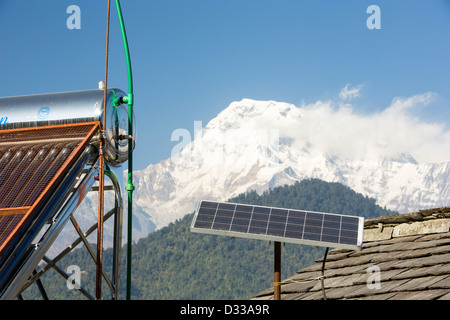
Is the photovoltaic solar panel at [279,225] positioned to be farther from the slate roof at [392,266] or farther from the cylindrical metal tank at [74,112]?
the cylindrical metal tank at [74,112]

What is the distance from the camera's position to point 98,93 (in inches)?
449

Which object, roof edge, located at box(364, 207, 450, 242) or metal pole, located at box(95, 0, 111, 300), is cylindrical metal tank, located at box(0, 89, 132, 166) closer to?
metal pole, located at box(95, 0, 111, 300)

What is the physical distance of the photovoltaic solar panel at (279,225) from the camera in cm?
866

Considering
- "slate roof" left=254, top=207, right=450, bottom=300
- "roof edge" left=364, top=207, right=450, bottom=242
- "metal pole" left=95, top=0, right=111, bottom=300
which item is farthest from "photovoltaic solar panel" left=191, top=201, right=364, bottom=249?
"roof edge" left=364, top=207, right=450, bottom=242

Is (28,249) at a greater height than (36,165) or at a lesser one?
lesser

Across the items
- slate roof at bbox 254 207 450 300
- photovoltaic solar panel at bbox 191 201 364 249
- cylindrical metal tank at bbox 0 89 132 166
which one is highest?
cylindrical metal tank at bbox 0 89 132 166

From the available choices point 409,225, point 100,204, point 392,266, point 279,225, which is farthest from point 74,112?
point 409,225

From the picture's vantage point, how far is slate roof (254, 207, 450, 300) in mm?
9250

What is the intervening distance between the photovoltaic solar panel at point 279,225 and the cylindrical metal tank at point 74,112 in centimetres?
251

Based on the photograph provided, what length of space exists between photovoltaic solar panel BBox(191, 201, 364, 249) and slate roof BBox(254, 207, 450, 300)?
0.60 m

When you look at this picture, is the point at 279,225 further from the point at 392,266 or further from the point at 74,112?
the point at 74,112
